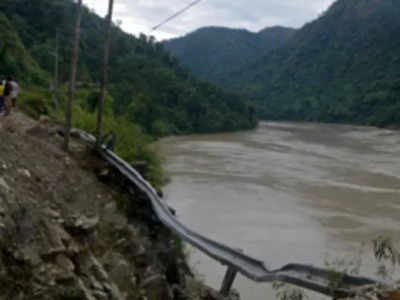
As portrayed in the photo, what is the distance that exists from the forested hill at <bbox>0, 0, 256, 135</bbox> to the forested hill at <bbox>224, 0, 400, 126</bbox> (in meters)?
26.8

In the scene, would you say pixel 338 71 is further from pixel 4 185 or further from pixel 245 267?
pixel 4 185

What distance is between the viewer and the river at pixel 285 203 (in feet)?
48.8

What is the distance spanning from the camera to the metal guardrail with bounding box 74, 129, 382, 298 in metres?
3.95

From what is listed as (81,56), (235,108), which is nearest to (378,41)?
(235,108)

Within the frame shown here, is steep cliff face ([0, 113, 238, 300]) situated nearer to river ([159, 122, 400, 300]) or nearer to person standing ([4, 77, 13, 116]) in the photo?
person standing ([4, 77, 13, 116])

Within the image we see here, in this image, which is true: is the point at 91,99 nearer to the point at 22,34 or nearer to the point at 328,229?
the point at 328,229

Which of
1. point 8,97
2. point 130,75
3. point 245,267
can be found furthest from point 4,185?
point 130,75

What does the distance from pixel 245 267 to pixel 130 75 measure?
67076 mm

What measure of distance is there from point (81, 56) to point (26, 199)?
62.6m

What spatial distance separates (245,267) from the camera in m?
5.09

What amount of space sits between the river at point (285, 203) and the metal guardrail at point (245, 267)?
162 cm

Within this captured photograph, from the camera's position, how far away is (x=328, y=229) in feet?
58.7

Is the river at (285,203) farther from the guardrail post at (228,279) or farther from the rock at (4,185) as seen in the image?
the rock at (4,185)

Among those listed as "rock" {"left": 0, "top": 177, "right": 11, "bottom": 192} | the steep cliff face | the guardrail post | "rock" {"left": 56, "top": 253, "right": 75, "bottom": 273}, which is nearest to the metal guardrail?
the guardrail post
